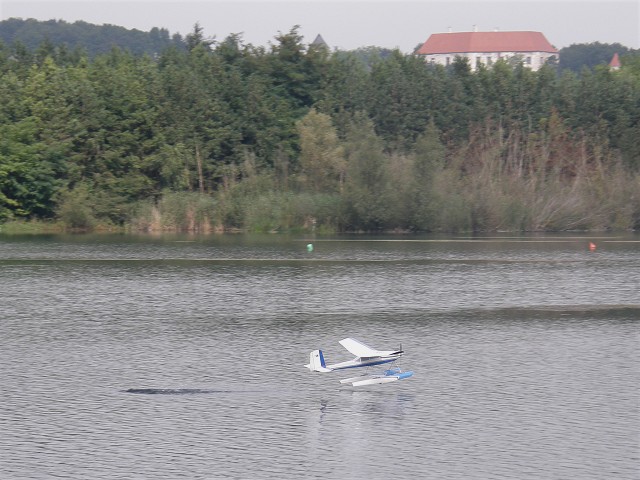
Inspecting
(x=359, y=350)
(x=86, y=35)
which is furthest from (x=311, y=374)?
(x=86, y=35)

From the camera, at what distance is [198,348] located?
2311 cm

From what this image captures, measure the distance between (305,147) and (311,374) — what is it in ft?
125

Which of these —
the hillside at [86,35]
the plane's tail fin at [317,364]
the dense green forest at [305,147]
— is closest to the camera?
the plane's tail fin at [317,364]

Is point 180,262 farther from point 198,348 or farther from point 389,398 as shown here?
point 389,398

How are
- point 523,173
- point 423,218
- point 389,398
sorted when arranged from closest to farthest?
point 389,398, point 423,218, point 523,173

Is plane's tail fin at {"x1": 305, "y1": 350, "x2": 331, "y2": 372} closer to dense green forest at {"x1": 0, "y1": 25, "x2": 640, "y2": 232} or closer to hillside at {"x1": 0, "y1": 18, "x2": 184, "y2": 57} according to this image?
dense green forest at {"x1": 0, "y1": 25, "x2": 640, "y2": 232}

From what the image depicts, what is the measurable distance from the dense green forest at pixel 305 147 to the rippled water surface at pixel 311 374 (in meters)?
14.6

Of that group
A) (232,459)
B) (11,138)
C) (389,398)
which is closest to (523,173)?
(11,138)

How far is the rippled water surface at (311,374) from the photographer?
1565cm

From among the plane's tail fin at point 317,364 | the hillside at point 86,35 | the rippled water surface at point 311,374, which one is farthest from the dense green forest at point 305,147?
the hillside at point 86,35

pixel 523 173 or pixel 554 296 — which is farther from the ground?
pixel 523 173

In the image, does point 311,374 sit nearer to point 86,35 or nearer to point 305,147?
point 305,147

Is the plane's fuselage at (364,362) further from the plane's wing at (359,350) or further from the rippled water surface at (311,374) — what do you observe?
the rippled water surface at (311,374)

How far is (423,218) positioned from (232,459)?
37071 mm
